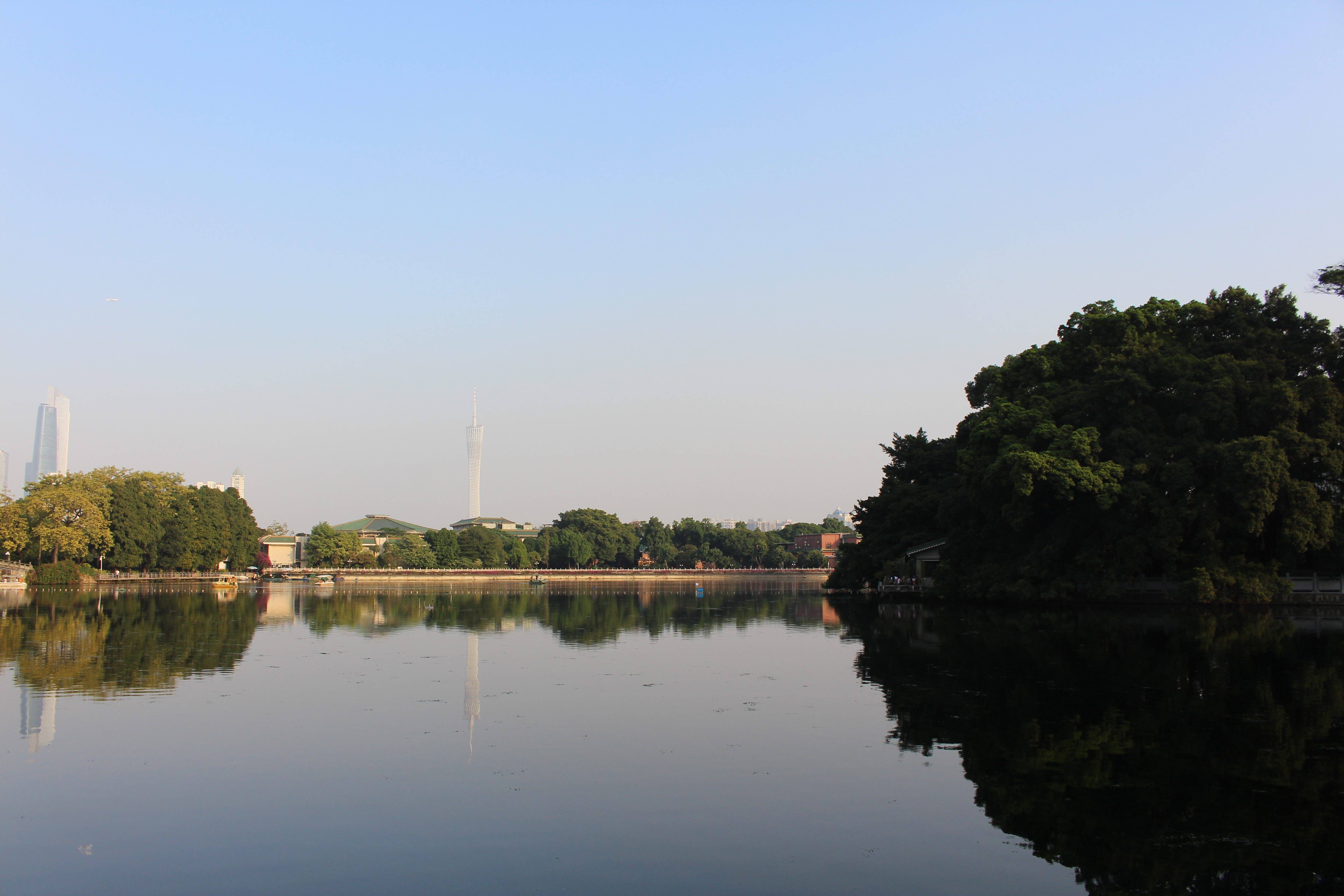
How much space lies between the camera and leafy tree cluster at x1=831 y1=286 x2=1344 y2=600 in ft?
115

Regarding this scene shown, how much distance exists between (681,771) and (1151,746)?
19.1ft

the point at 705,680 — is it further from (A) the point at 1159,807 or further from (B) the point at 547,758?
(A) the point at 1159,807

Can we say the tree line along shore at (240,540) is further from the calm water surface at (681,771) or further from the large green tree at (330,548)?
the calm water surface at (681,771)

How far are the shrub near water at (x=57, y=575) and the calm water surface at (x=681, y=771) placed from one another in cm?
5436

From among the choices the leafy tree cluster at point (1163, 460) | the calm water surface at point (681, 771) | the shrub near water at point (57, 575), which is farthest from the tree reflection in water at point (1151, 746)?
the shrub near water at point (57, 575)

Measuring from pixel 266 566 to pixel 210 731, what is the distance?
113354 millimetres

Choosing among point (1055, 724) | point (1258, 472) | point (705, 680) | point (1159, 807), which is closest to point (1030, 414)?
point (1258, 472)

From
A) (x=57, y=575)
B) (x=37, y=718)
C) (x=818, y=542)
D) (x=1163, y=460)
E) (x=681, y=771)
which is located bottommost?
(x=681, y=771)

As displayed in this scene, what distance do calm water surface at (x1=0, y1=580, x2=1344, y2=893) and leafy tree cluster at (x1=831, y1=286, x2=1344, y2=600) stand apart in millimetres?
12582

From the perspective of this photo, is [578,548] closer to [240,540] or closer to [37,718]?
[240,540]

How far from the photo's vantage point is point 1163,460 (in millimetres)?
38031

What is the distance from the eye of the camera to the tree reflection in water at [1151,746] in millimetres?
7930

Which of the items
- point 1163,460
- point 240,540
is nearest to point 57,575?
point 240,540

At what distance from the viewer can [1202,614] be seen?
110 ft
